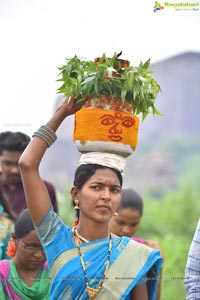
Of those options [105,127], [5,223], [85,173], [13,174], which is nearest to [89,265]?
[85,173]

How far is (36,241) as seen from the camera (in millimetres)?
7223

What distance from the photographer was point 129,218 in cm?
820

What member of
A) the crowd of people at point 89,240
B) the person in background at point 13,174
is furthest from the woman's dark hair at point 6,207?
the crowd of people at point 89,240

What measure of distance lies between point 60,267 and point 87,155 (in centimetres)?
71

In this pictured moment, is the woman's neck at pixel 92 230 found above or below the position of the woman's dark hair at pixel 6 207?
below

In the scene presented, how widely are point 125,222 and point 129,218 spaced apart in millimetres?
59

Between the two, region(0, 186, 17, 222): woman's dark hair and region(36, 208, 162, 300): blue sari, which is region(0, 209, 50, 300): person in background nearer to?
region(36, 208, 162, 300): blue sari

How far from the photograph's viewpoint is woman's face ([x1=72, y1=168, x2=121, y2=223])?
20.4 ft

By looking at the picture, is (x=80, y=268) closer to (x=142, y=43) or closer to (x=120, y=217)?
(x=120, y=217)

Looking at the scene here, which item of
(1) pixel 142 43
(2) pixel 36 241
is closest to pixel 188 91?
(1) pixel 142 43

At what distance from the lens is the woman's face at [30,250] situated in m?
7.23

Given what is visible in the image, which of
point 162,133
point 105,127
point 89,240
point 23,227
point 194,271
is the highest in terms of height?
point 162,133

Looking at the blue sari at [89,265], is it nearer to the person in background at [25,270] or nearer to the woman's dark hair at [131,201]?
the person in background at [25,270]

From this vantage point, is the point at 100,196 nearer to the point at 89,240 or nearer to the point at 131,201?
the point at 89,240
